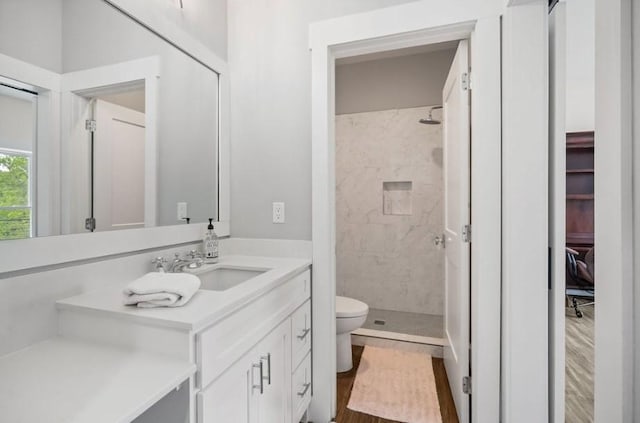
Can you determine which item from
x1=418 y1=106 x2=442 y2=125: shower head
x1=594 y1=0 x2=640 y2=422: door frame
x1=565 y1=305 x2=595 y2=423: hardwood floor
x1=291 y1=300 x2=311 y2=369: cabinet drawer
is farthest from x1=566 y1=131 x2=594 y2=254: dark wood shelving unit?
x1=291 y1=300 x2=311 y2=369: cabinet drawer

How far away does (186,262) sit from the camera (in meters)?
1.42

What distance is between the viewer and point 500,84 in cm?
136

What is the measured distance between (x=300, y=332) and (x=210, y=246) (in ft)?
2.04

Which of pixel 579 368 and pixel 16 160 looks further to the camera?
Answer: pixel 579 368

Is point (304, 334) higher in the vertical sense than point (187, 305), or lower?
lower

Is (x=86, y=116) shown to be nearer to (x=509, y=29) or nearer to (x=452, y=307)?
(x=509, y=29)

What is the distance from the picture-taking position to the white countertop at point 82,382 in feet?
1.97

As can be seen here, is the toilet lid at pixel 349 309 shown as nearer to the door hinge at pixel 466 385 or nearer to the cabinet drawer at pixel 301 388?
the cabinet drawer at pixel 301 388

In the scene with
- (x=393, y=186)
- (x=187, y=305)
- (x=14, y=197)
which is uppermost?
(x=393, y=186)

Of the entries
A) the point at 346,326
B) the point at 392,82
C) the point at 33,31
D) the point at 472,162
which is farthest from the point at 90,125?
the point at 392,82

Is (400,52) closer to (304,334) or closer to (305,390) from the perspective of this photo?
(304,334)

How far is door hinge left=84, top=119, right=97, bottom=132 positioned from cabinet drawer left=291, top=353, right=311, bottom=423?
1.27m

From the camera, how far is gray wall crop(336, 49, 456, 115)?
308 centimetres

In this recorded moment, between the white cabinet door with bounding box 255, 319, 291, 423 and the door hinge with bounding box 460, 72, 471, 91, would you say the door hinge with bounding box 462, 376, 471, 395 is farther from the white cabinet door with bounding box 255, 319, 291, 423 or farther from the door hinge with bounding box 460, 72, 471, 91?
the door hinge with bounding box 460, 72, 471, 91
